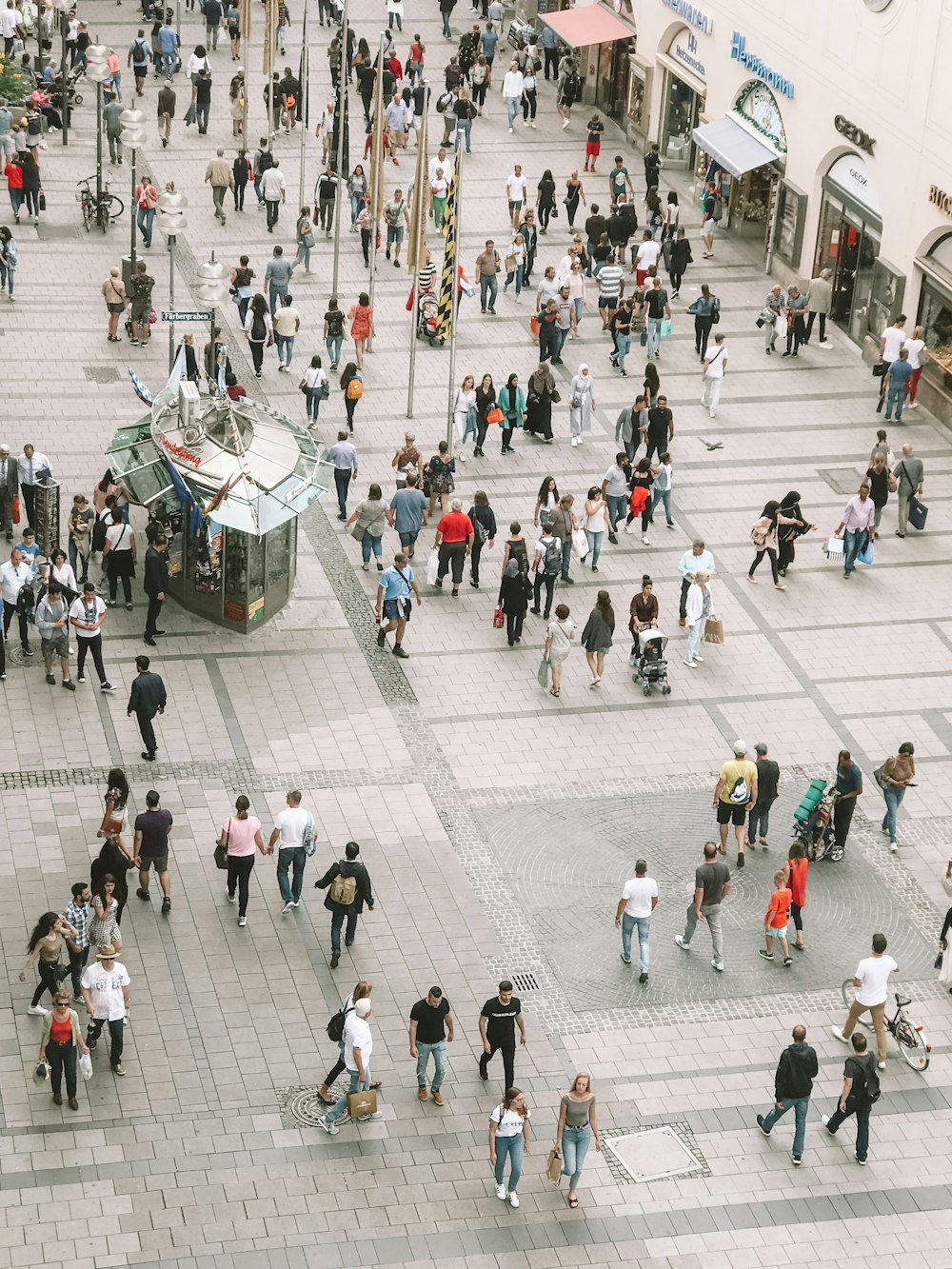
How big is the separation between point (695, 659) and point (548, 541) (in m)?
2.44

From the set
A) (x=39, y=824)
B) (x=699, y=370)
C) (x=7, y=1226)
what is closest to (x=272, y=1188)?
(x=7, y=1226)

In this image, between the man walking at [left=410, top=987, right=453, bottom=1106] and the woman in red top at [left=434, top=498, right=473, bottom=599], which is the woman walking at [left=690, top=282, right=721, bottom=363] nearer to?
the woman in red top at [left=434, top=498, right=473, bottom=599]

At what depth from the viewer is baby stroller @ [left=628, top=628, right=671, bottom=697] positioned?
26.0 meters

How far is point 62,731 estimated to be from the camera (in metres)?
24.4

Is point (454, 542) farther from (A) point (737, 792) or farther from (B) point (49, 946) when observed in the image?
(B) point (49, 946)

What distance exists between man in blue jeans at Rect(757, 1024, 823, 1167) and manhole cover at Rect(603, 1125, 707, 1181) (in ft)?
2.92

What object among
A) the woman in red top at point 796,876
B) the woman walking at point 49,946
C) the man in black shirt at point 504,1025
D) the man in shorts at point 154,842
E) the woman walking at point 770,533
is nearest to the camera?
the man in black shirt at point 504,1025


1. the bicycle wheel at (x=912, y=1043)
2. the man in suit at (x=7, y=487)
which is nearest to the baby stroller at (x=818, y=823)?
the bicycle wheel at (x=912, y=1043)

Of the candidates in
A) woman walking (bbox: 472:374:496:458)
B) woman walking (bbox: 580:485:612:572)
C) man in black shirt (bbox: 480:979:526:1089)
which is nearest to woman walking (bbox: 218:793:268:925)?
man in black shirt (bbox: 480:979:526:1089)

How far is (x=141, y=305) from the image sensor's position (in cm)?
3538

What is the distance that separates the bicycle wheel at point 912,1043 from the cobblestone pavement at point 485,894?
0.86ft

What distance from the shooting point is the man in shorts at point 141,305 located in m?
35.1

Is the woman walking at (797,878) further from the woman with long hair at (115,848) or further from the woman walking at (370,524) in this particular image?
the woman walking at (370,524)

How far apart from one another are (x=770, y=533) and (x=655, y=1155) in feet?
39.2
